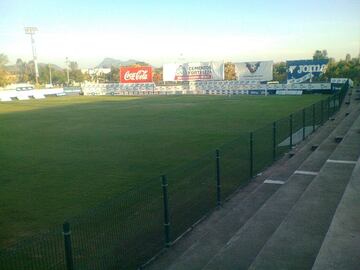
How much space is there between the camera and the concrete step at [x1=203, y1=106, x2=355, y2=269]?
6.86 meters

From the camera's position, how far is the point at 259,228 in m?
8.22

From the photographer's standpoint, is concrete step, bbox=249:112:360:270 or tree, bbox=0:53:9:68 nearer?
concrete step, bbox=249:112:360:270

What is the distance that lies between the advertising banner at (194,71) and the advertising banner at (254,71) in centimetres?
434

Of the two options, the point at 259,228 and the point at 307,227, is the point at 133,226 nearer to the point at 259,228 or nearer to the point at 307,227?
the point at 259,228

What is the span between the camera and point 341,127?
67.2ft

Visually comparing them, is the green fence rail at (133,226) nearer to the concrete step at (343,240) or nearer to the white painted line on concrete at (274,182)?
the white painted line on concrete at (274,182)

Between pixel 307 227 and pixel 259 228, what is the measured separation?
3.79 feet

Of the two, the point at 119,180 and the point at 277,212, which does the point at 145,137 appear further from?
the point at 277,212

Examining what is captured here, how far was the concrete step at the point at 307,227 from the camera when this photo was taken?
615cm

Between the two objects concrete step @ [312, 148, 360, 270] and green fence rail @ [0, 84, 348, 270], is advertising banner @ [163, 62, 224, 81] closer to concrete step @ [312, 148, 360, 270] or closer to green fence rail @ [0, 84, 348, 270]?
green fence rail @ [0, 84, 348, 270]

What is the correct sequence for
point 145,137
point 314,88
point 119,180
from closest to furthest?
point 119,180 → point 145,137 → point 314,88

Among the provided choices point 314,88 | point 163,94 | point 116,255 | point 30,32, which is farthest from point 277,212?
point 30,32

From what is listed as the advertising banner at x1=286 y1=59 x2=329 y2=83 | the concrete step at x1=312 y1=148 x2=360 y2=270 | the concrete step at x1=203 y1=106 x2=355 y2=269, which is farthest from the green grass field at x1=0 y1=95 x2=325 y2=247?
the advertising banner at x1=286 y1=59 x2=329 y2=83

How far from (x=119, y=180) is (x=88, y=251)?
5.72m
